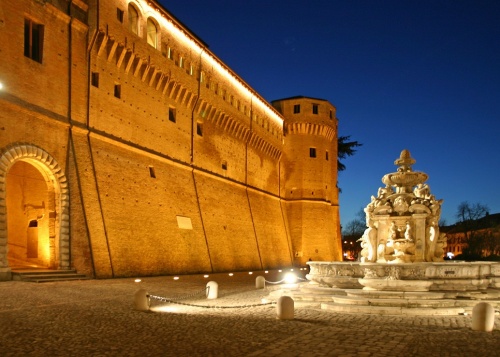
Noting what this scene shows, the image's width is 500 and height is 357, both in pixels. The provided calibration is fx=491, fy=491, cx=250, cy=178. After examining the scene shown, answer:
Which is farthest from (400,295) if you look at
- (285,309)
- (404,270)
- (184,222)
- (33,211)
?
(33,211)

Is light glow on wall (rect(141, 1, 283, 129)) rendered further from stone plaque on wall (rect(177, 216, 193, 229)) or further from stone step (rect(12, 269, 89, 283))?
stone step (rect(12, 269, 89, 283))

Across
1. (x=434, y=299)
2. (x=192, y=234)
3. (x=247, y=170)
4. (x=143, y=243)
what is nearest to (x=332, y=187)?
(x=247, y=170)

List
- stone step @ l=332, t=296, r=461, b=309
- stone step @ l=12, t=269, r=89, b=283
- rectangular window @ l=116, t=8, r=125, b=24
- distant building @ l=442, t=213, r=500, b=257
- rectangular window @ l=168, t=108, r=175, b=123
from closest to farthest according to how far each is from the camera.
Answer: stone step @ l=332, t=296, r=461, b=309, stone step @ l=12, t=269, r=89, b=283, rectangular window @ l=116, t=8, r=125, b=24, rectangular window @ l=168, t=108, r=175, b=123, distant building @ l=442, t=213, r=500, b=257

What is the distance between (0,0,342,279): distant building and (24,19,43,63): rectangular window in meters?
0.04

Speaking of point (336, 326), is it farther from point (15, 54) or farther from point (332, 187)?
point (332, 187)

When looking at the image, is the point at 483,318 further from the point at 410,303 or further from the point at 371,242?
the point at 371,242

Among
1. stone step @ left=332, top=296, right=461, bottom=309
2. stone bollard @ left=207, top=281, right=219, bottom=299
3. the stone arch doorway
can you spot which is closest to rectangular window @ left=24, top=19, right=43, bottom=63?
the stone arch doorway

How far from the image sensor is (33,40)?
736 inches

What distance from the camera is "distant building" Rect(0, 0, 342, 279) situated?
60.0 ft

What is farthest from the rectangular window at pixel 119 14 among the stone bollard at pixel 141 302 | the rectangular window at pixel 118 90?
the stone bollard at pixel 141 302

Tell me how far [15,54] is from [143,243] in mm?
9403

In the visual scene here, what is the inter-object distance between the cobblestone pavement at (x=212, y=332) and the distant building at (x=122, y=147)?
6.92 metres

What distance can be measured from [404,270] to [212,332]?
5.59 metres

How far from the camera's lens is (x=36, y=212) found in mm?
21750
